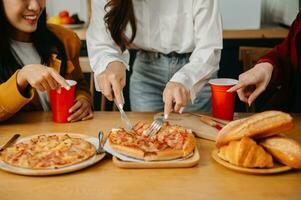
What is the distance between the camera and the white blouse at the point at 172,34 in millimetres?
1665

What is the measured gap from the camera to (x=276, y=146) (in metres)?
1.16

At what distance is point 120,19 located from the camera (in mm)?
1800

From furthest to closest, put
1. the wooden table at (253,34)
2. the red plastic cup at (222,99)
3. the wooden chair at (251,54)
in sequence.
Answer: the wooden table at (253,34) → the wooden chair at (251,54) → the red plastic cup at (222,99)

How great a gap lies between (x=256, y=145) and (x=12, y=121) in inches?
36.1

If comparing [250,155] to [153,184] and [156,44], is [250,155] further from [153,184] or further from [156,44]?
[156,44]

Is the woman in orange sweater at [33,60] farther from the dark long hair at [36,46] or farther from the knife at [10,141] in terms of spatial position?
the knife at [10,141]

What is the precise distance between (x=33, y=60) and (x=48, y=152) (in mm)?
781

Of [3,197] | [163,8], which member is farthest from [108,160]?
[163,8]

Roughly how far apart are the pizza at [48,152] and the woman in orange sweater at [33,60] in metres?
0.24

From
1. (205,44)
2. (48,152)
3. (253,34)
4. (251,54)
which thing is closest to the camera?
(48,152)

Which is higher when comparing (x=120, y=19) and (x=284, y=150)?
(x=120, y=19)

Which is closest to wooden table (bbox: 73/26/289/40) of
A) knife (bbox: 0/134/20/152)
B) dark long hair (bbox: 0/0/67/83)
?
dark long hair (bbox: 0/0/67/83)

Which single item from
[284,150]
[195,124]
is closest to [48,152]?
[195,124]

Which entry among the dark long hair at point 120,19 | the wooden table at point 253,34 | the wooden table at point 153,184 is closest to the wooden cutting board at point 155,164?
the wooden table at point 153,184
